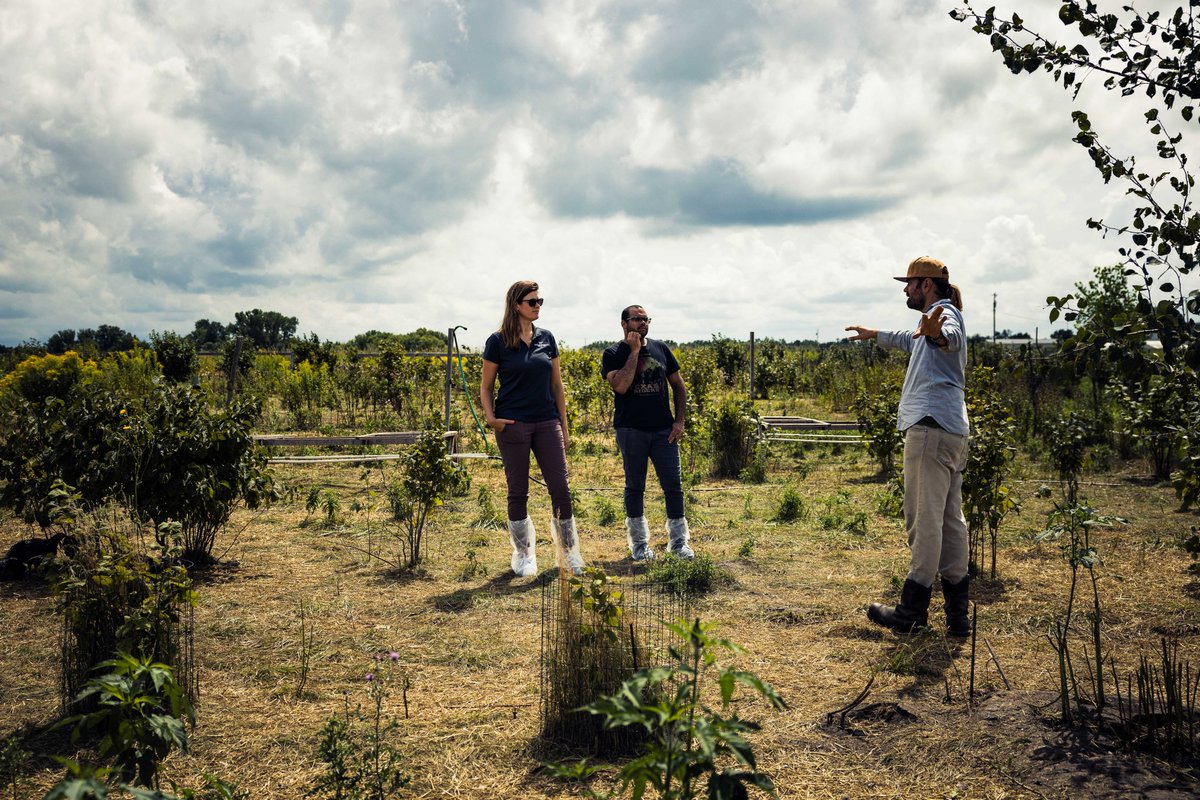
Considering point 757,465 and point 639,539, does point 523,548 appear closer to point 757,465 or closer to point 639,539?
point 639,539

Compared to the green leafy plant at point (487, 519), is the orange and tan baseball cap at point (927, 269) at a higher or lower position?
higher

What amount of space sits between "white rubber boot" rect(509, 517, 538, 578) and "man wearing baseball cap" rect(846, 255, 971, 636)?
2412mm

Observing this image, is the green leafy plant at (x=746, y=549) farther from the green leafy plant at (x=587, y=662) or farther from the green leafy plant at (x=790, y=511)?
the green leafy plant at (x=587, y=662)

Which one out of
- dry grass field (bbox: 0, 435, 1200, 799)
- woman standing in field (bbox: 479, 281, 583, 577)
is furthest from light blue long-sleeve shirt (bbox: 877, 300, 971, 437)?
woman standing in field (bbox: 479, 281, 583, 577)

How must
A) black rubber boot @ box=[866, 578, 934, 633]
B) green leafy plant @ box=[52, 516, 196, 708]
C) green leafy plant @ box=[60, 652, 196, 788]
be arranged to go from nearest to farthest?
green leafy plant @ box=[60, 652, 196, 788], green leafy plant @ box=[52, 516, 196, 708], black rubber boot @ box=[866, 578, 934, 633]

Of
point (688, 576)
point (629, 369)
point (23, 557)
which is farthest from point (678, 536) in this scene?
point (23, 557)

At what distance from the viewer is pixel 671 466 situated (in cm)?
550

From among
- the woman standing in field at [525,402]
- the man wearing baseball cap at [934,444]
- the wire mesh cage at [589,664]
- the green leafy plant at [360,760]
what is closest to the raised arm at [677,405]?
the woman standing in field at [525,402]

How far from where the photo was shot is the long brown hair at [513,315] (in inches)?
195

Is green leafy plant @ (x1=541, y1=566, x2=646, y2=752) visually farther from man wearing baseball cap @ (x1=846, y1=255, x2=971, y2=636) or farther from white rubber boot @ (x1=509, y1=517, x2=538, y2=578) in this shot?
white rubber boot @ (x1=509, y1=517, x2=538, y2=578)

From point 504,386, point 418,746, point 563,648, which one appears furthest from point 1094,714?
point 504,386

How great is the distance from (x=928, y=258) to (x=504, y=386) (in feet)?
8.59

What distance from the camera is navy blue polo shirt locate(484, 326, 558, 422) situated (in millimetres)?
4965

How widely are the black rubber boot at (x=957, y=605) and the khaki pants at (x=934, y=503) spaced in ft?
0.14
